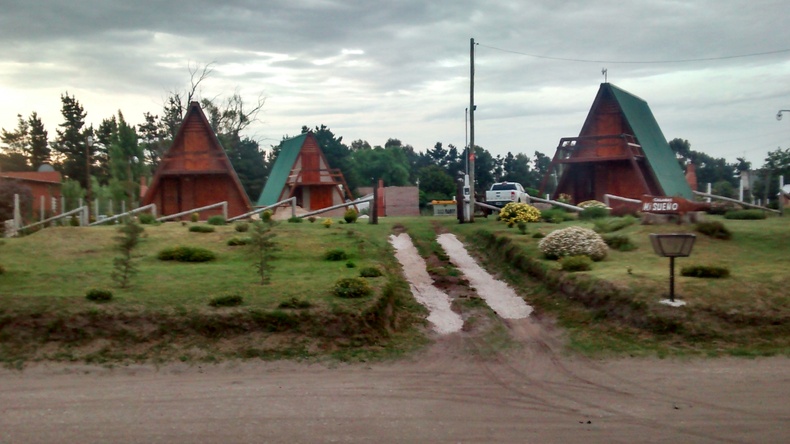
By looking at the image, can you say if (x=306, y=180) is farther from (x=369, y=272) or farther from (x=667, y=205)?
(x=369, y=272)

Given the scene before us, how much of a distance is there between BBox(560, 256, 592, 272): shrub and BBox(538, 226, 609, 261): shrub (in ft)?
3.52

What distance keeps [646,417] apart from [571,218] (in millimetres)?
20954

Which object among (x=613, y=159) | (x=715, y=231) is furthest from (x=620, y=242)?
(x=613, y=159)

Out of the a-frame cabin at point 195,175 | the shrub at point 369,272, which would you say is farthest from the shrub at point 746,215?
the a-frame cabin at point 195,175

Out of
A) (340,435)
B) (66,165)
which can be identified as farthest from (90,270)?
(66,165)

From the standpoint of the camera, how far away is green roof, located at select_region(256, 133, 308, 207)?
49344 millimetres

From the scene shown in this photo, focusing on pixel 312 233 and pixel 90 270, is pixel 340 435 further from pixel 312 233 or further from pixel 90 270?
pixel 312 233

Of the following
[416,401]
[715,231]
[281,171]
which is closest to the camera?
[416,401]

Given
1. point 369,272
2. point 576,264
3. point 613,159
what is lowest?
point 369,272

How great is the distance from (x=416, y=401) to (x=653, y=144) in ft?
115

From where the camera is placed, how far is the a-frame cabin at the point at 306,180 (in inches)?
1941

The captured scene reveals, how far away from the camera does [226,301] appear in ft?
46.3

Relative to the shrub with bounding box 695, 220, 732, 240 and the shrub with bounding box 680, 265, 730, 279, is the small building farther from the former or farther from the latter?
the shrub with bounding box 680, 265, 730, 279

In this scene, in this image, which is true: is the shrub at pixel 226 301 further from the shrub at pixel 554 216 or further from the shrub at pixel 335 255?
the shrub at pixel 554 216
